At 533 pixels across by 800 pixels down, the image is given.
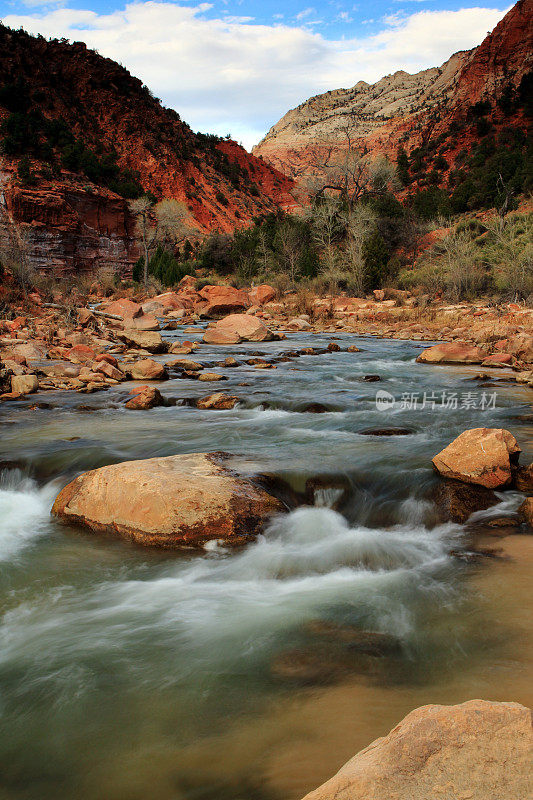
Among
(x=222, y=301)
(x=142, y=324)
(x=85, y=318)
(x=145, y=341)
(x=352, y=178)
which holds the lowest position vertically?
(x=145, y=341)

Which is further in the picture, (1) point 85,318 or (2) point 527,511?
(1) point 85,318

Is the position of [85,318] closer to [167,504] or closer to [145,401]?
[145,401]

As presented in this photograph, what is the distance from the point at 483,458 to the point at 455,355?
786cm

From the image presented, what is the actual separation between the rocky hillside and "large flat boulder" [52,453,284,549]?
31016 mm

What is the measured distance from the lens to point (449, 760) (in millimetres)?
1198

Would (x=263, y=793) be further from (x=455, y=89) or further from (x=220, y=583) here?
(x=455, y=89)

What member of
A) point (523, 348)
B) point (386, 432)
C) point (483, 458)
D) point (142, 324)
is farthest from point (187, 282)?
point (483, 458)

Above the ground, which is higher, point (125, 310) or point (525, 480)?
point (125, 310)

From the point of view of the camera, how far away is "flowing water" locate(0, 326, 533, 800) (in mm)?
1872

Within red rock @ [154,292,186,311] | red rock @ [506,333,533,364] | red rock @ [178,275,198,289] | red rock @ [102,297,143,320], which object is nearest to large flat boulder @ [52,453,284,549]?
red rock @ [506,333,533,364]

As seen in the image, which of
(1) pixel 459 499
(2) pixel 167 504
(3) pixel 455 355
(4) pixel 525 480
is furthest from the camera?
(3) pixel 455 355

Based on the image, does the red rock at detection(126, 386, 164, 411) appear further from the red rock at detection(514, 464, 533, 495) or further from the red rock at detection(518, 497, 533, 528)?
the red rock at detection(518, 497, 533, 528)

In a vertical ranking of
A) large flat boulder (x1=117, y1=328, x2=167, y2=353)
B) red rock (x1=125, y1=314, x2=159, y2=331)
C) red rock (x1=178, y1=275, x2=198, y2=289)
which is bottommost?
large flat boulder (x1=117, y1=328, x2=167, y2=353)

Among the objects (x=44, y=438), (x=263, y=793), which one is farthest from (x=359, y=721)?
(x=44, y=438)
